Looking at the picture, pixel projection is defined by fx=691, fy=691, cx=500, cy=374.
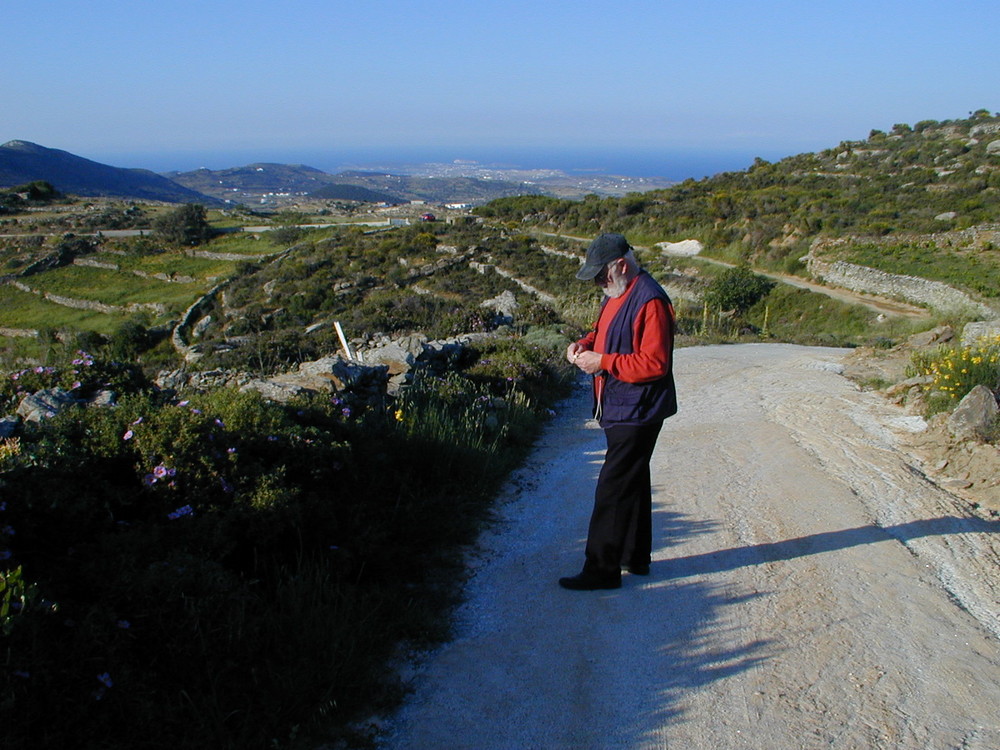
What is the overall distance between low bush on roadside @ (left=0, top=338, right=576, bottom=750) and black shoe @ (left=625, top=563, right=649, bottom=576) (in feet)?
3.34

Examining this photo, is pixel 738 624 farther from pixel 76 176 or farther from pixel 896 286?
pixel 76 176

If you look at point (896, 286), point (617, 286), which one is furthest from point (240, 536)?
point (896, 286)

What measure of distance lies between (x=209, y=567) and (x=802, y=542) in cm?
357

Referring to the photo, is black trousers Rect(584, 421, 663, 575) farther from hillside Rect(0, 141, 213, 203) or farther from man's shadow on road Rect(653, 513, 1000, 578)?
hillside Rect(0, 141, 213, 203)

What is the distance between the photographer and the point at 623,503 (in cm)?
382

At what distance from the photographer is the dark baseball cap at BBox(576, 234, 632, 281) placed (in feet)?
11.5

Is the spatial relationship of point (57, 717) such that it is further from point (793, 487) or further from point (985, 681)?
point (793, 487)

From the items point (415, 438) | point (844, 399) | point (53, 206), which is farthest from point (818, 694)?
point (53, 206)

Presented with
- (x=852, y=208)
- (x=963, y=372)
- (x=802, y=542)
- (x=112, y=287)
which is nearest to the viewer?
(x=802, y=542)

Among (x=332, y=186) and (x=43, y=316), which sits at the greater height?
(x=332, y=186)

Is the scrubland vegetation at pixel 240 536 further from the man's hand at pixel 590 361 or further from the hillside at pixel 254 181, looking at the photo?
the hillside at pixel 254 181

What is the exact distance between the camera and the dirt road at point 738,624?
2828 mm

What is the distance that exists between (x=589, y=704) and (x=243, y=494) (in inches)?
79.1

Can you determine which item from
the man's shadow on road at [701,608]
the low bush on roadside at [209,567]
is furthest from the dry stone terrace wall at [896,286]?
the low bush on roadside at [209,567]
